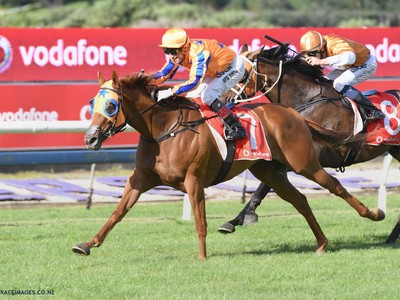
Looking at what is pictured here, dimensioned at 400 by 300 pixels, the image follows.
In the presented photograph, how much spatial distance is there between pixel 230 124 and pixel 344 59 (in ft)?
5.70

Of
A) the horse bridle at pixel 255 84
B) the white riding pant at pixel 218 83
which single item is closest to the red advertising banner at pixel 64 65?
the horse bridle at pixel 255 84

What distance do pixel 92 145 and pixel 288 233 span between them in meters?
2.84

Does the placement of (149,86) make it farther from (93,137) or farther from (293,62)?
(293,62)

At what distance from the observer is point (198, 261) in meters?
7.71

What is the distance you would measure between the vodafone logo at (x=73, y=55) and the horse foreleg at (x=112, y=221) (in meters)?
6.19

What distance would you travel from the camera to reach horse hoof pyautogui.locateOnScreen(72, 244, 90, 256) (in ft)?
25.4

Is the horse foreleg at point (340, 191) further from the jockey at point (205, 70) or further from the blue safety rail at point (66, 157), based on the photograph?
the blue safety rail at point (66, 157)

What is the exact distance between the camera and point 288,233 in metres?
9.59

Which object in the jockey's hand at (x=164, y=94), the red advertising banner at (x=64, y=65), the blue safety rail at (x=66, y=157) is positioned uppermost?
the jockey's hand at (x=164, y=94)

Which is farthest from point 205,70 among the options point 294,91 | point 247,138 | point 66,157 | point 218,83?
point 66,157

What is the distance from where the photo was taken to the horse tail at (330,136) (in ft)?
29.0

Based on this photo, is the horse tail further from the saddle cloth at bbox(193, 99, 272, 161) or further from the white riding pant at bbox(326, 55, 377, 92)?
the saddle cloth at bbox(193, 99, 272, 161)

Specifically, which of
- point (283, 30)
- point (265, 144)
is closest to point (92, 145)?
point (265, 144)

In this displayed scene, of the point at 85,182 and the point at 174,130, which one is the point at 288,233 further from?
the point at 85,182
